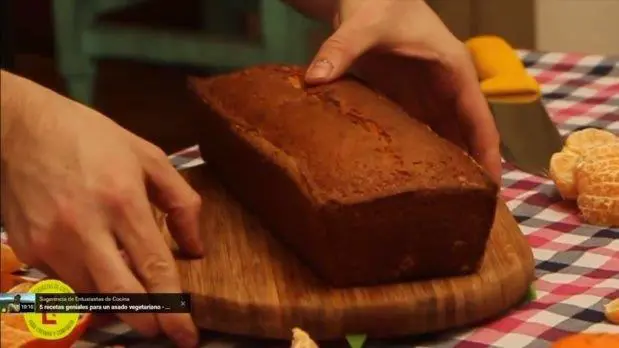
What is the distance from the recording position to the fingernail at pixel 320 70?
87cm

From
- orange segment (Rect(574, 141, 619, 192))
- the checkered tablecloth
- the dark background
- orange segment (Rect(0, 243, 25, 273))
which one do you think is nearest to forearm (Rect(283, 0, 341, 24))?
the checkered tablecloth

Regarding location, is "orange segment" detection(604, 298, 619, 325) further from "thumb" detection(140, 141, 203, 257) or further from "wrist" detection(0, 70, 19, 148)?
"wrist" detection(0, 70, 19, 148)

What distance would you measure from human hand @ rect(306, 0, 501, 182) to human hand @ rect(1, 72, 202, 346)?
11.3 inches

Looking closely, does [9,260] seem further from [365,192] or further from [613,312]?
[613,312]

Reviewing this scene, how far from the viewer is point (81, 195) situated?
2.05 feet

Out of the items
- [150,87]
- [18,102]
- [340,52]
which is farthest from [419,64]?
[150,87]

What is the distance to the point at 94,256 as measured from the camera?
0.64 m

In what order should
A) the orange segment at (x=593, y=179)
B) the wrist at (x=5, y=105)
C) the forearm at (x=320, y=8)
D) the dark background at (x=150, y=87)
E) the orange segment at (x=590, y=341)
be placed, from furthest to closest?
the dark background at (x=150, y=87), the forearm at (x=320, y=8), the orange segment at (x=593, y=179), the orange segment at (x=590, y=341), the wrist at (x=5, y=105)

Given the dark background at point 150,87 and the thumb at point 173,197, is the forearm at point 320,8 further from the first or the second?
the dark background at point 150,87

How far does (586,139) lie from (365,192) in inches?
13.4

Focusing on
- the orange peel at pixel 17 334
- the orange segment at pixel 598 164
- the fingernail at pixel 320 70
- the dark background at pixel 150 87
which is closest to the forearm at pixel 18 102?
the orange peel at pixel 17 334

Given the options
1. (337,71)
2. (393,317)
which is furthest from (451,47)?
(393,317)

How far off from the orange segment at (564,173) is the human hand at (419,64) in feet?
0.16

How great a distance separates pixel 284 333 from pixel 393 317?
0.24 feet
